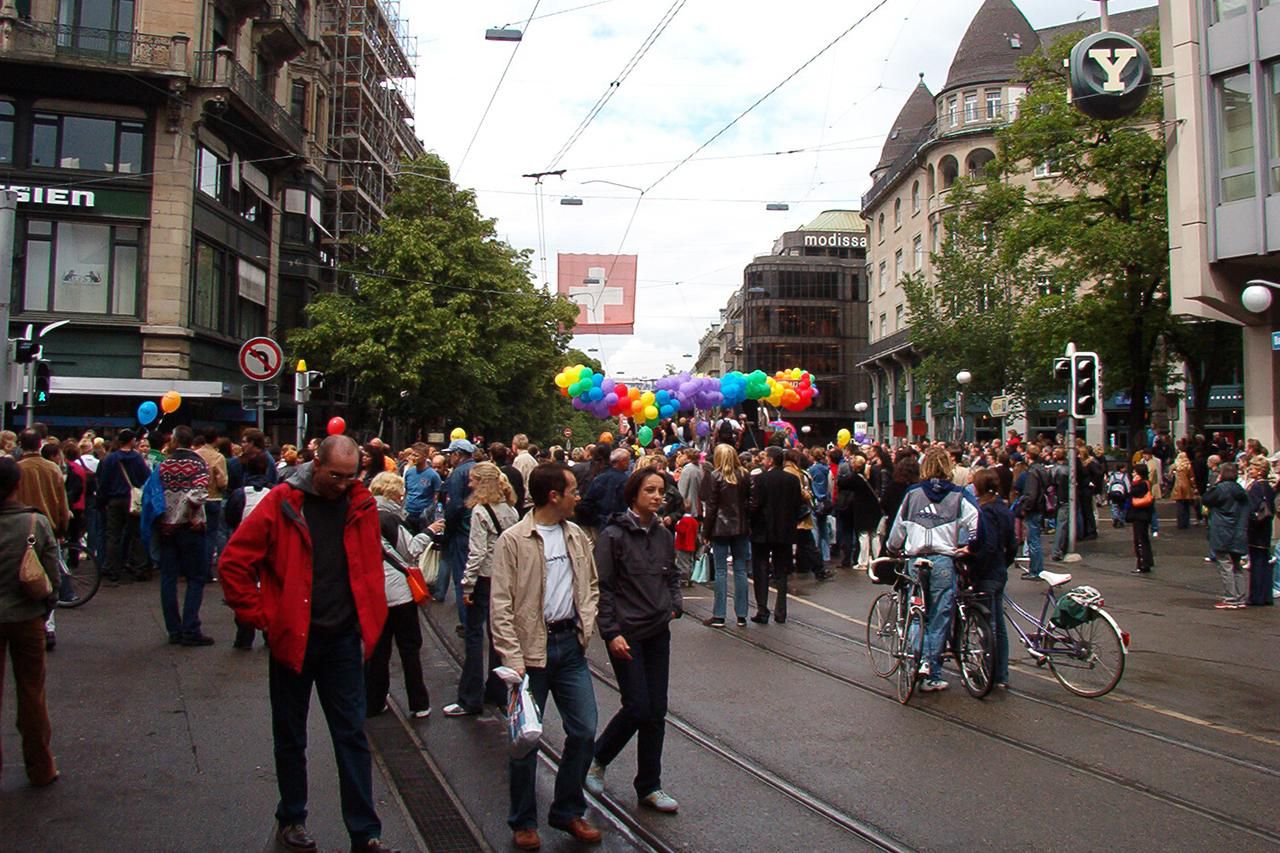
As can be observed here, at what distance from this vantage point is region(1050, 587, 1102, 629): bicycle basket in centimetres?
818

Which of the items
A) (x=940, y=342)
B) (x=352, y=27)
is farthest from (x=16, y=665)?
(x=352, y=27)

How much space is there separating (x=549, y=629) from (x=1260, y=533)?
36.8 feet

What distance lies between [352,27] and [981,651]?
161 ft

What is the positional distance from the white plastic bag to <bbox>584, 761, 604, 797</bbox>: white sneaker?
0.98m

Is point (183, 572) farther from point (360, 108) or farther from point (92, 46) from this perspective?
point (360, 108)

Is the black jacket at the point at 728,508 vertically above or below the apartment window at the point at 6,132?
below

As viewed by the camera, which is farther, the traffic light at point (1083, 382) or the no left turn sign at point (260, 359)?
the traffic light at point (1083, 382)

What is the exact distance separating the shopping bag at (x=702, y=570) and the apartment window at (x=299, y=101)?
3132 cm

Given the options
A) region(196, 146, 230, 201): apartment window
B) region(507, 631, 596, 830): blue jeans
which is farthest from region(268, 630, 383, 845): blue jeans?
region(196, 146, 230, 201): apartment window

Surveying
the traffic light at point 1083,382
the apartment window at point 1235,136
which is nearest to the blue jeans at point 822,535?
the traffic light at point 1083,382

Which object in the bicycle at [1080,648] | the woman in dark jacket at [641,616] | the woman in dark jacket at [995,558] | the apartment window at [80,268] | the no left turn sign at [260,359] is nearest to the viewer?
the woman in dark jacket at [641,616]

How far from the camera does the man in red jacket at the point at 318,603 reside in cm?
454

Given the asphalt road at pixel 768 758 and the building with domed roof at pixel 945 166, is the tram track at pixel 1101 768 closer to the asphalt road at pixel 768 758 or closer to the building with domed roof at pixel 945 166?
the asphalt road at pixel 768 758

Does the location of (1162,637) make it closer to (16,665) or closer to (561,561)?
(561,561)
